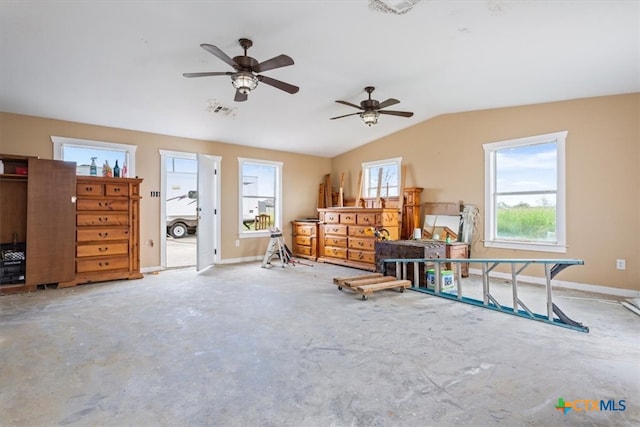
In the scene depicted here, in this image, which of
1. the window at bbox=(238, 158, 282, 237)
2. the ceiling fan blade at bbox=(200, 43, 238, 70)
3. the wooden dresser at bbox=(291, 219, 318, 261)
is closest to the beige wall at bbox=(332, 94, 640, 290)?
the wooden dresser at bbox=(291, 219, 318, 261)

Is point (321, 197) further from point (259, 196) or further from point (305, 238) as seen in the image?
point (259, 196)

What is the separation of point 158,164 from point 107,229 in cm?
145

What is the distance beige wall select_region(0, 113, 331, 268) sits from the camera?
441 centimetres

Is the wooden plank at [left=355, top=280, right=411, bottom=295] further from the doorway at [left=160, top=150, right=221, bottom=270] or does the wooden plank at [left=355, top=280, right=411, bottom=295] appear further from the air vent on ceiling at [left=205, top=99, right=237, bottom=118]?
the air vent on ceiling at [left=205, top=99, right=237, bottom=118]

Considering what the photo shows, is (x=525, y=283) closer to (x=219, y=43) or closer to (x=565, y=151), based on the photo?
(x=565, y=151)

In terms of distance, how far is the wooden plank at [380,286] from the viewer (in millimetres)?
3643

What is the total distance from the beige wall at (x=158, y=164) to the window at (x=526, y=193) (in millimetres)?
3977

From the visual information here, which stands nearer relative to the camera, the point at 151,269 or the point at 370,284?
the point at 370,284

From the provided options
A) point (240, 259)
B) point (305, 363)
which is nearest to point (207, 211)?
point (240, 259)

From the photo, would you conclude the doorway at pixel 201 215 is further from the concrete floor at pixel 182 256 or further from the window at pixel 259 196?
the window at pixel 259 196

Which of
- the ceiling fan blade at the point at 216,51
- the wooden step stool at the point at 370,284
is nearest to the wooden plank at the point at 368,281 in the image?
the wooden step stool at the point at 370,284

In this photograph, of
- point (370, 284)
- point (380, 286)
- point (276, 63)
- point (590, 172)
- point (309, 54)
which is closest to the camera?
point (276, 63)

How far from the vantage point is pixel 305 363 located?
214cm

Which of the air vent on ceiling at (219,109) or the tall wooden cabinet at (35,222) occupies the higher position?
the air vent on ceiling at (219,109)
